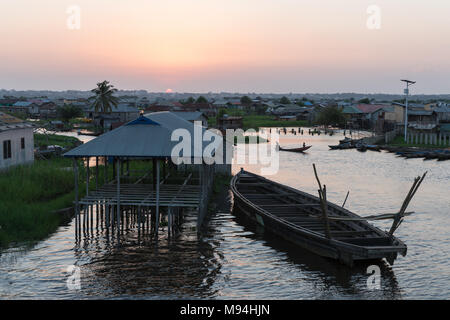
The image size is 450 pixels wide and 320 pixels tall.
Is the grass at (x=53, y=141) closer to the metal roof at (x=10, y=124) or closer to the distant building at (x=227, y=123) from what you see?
the metal roof at (x=10, y=124)

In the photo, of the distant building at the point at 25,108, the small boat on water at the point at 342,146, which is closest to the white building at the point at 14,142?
the small boat on water at the point at 342,146

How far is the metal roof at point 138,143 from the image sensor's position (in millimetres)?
20141

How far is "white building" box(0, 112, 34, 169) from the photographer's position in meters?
29.8

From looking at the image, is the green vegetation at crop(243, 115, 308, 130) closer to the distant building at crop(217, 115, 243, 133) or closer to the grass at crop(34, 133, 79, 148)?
the distant building at crop(217, 115, 243, 133)

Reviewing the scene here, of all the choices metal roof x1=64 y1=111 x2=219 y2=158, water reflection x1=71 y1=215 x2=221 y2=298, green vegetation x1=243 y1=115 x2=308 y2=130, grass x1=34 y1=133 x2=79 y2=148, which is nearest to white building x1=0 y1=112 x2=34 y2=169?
metal roof x1=64 y1=111 x2=219 y2=158

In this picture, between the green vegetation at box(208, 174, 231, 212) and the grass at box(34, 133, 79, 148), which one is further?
the grass at box(34, 133, 79, 148)

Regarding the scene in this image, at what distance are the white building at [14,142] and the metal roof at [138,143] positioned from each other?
11231 millimetres

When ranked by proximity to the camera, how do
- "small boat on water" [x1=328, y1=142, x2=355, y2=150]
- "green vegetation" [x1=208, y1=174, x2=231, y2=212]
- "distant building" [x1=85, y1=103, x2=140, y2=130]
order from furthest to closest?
1. "distant building" [x1=85, y1=103, x2=140, y2=130]
2. "small boat on water" [x1=328, y1=142, x2=355, y2=150]
3. "green vegetation" [x1=208, y1=174, x2=231, y2=212]

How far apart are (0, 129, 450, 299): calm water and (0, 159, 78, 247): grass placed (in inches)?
29.8

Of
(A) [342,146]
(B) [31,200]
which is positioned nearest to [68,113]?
(A) [342,146]

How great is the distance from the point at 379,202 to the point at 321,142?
4491 cm

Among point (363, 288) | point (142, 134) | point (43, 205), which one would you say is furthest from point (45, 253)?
point (363, 288)

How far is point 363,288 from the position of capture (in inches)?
625
